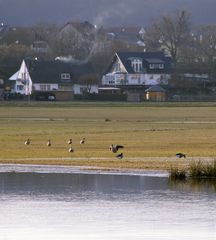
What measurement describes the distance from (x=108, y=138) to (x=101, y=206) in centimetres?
2833

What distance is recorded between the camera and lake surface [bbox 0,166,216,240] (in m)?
25.5

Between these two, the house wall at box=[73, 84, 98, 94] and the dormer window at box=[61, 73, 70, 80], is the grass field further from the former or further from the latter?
the dormer window at box=[61, 73, 70, 80]

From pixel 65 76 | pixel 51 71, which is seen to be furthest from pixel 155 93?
pixel 51 71

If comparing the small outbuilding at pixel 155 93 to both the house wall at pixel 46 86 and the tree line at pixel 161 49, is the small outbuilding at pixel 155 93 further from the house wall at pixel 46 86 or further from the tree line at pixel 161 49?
the house wall at pixel 46 86

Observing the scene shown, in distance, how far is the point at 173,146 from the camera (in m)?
51.0

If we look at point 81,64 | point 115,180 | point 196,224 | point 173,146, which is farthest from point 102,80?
point 196,224

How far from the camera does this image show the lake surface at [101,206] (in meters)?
25.5

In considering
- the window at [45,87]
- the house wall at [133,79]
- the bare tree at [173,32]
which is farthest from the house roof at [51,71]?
the bare tree at [173,32]

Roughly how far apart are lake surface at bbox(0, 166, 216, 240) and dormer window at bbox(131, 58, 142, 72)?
418 ft

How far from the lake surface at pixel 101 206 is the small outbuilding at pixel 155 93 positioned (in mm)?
107394

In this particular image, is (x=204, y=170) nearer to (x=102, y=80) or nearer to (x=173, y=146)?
(x=173, y=146)

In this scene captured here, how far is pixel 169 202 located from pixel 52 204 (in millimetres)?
3227

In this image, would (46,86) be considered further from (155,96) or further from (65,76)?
(155,96)

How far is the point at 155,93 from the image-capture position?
14900 centimetres
